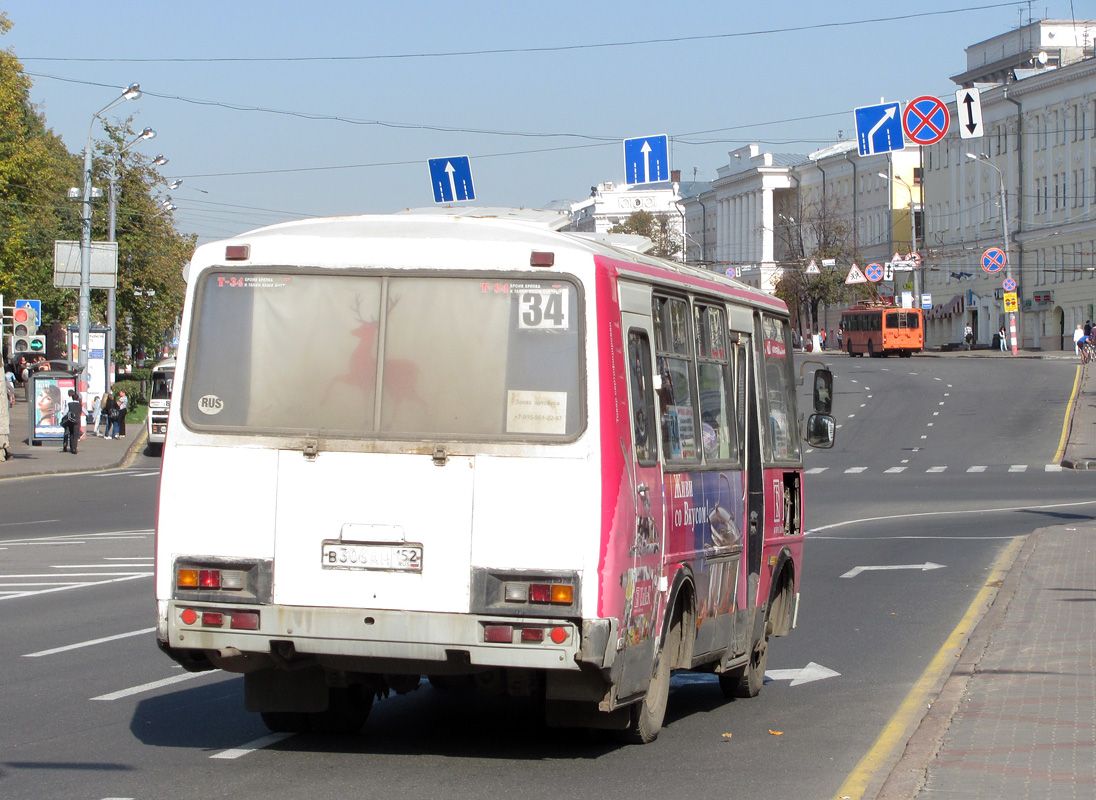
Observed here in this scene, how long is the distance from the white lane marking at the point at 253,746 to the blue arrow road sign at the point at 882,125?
87.4 feet

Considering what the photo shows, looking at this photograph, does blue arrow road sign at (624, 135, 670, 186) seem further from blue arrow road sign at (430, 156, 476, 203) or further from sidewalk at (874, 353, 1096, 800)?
sidewalk at (874, 353, 1096, 800)

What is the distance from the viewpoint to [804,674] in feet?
36.4

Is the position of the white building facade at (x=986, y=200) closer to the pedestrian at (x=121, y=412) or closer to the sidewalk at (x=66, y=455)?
the pedestrian at (x=121, y=412)

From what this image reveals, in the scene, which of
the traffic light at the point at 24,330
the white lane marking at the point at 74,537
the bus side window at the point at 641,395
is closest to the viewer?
the bus side window at the point at 641,395

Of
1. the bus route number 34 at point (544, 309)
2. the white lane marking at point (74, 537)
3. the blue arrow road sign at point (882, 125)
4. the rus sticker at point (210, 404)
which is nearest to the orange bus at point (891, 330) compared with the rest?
the blue arrow road sign at point (882, 125)

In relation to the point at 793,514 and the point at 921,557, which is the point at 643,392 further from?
the point at 921,557

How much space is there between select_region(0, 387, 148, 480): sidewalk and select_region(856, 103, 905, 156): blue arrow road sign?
20.1 meters

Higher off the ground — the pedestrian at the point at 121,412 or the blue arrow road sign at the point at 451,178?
the blue arrow road sign at the point at 451,178

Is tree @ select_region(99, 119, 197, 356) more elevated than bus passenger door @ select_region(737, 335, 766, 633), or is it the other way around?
tree @ select_region(99, 119, 197, 356)

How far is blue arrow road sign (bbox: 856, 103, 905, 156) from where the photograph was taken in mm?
32844

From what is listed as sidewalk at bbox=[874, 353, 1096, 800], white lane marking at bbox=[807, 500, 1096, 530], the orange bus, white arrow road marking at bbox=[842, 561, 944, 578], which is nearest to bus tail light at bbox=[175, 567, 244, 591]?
sidewalk at bbox=[874, 353, 1096, 800]

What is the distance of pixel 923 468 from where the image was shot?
39656 millimetres

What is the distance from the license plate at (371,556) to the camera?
712 cm

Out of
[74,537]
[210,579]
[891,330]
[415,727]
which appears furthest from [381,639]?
[891,330]
